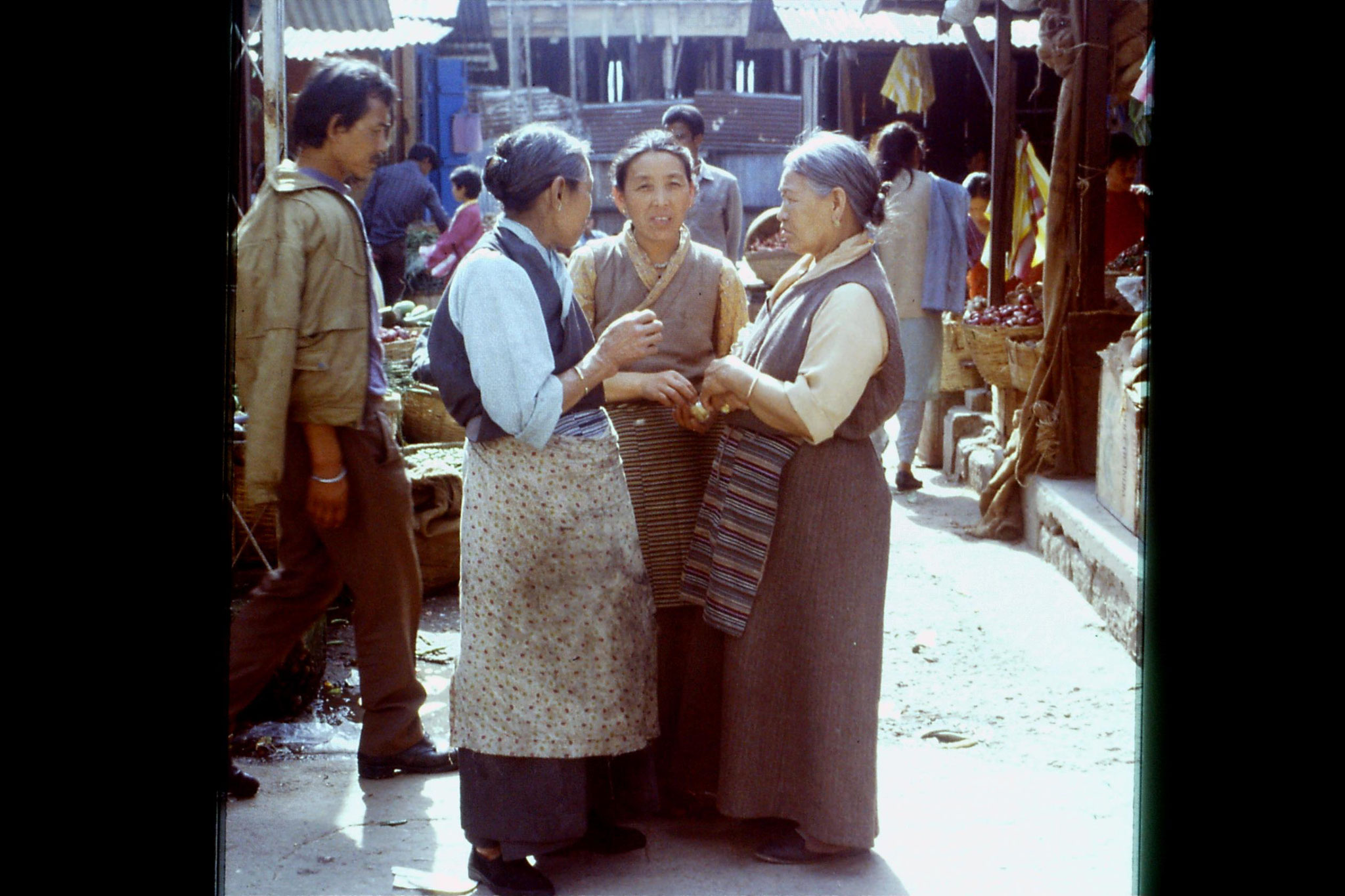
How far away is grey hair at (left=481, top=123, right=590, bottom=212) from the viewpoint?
10.1 feet

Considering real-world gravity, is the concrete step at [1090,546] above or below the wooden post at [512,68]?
below

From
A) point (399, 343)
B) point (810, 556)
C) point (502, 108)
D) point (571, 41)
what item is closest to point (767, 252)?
point (399, 343)

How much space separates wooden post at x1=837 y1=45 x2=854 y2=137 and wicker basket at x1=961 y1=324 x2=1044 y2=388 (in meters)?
6.46

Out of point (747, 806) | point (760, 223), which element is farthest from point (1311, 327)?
point (760, 223)

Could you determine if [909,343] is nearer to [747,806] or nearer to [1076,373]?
[1076,373]

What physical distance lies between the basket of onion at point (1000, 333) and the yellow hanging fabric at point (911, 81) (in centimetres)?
618

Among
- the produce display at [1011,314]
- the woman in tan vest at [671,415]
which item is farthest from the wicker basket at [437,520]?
the produce display at [1011,314]

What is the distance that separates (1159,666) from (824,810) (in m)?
1.18

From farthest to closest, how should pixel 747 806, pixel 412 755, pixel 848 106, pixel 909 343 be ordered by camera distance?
pixel 848 106 < pixel 909 343 < pixel 412 755 < pixel 747 806

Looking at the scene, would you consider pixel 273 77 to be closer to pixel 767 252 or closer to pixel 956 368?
pixel 956 368

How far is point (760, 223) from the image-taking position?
35.0 ft

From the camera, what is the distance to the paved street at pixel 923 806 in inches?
131

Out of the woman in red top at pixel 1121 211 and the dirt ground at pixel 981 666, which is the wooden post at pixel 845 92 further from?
the dirt ground at pixel 981 666

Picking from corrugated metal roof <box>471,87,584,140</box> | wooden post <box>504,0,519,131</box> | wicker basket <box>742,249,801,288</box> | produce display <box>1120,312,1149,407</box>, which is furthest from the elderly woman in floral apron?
corrugated metal roof <box>471,87,584,140</box>
